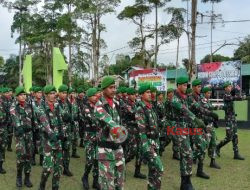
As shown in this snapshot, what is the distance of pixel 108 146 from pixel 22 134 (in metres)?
2.76

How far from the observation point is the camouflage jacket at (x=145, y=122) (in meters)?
5.82

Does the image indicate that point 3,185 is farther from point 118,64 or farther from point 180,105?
point 118,64

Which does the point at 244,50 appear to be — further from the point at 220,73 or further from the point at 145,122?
the point at 145,122

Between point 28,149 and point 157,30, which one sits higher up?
point 157,30

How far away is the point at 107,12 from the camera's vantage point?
27.7 metres

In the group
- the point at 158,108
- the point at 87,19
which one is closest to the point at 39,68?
the point at 87,19

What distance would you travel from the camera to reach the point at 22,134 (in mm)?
7152

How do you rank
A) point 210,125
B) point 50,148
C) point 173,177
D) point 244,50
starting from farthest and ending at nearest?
point 244,50 → point 210,125 → point 173,177 → point 50,148

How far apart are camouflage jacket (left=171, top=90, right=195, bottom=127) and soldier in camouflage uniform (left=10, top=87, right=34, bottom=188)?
2.76 meters

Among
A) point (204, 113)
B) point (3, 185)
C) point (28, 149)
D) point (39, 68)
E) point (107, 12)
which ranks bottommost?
point (3, 185)

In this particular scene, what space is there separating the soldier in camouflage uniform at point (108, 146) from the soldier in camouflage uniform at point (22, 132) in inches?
103

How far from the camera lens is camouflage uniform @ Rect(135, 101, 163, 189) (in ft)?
18.9

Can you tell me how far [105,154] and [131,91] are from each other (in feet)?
16.8

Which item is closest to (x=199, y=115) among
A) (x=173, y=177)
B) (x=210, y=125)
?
(x=210, y=125)
